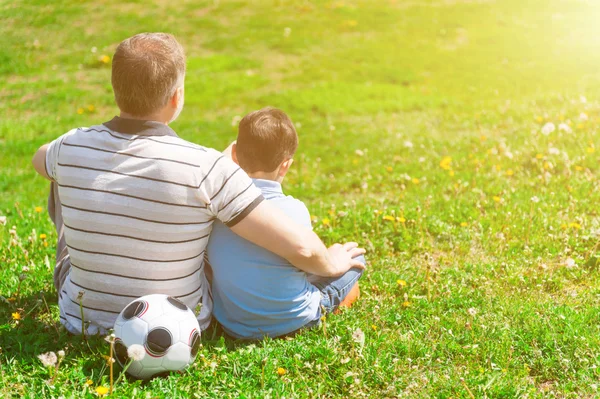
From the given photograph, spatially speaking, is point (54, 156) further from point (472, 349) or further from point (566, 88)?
point (566, 88)

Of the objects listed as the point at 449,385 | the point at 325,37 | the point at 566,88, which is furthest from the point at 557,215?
the point at 325,37

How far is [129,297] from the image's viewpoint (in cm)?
395

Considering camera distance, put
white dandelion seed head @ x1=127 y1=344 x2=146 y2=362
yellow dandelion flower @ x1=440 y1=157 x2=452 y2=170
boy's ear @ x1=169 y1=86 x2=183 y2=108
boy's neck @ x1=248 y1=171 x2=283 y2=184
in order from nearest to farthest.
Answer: white dandelion seed head @ x1=127 y1=344 x2=146 y2=362 < boy's ear @ x1=169 y1=86 x2=183 y2=108 < boy's neck @ x1=248 y1=171 x2=283 y2=184 < yellow dandelion flower @ x1=440 y1=157 x2=452 y2=170

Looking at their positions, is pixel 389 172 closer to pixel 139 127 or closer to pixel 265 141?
pixel 265 141

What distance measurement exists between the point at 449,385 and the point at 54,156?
2763 mm

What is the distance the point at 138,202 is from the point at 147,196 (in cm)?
7

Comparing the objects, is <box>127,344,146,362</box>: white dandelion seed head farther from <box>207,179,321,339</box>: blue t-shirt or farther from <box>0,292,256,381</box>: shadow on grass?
<box>207,179,321,339</box>: blue t-shirt

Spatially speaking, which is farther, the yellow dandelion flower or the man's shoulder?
the yellow dandelion flower

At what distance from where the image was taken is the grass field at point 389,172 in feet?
13.3

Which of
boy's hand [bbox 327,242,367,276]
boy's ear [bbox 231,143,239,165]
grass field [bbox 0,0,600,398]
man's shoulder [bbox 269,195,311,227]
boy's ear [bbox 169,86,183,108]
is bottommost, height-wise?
grass field [bbox 0,0,600,398]

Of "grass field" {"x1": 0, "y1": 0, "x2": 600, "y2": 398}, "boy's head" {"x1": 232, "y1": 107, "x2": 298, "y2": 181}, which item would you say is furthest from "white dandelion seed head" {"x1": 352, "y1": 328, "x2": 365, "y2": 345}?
"boy's head" {"x1": 232, "y1": 107, "x2": 298, "y2": 181}

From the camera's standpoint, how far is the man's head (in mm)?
3602

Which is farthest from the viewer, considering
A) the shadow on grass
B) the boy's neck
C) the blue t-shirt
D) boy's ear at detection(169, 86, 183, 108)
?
the boy's neck

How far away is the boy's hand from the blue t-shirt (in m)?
0.27
